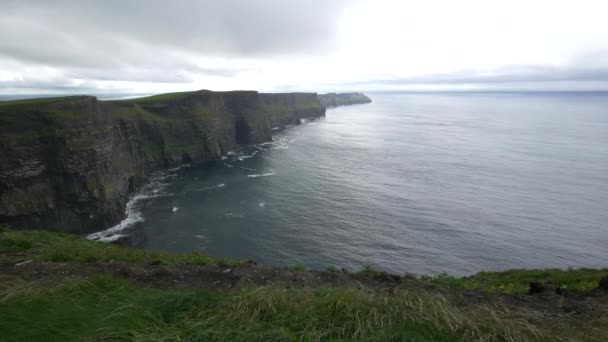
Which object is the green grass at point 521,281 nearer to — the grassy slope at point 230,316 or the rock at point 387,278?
the rock at point 387,278

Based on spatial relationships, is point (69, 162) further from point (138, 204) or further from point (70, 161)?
point (138, 204)

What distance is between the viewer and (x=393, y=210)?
Answer: 51.2m

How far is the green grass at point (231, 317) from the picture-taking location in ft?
24.3

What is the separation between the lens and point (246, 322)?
322 inches

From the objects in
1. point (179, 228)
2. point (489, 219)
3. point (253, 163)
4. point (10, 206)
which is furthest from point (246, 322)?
point (253, 163)

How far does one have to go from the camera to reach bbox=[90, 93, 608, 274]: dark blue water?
38.9 metres

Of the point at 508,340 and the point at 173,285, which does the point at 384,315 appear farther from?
the point at 173,285

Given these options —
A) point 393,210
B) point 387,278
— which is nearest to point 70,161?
point 393,210

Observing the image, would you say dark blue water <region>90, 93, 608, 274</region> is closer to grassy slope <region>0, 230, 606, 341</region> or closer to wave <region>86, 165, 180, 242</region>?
wave <region>86, 165, 180, 242</region>

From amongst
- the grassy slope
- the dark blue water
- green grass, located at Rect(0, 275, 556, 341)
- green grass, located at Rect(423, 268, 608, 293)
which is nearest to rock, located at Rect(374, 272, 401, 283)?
green grass, located at Rect(423, 268, 608, 293)

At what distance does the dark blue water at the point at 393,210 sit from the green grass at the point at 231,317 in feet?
88.4

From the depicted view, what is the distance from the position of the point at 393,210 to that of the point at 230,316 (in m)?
45.4

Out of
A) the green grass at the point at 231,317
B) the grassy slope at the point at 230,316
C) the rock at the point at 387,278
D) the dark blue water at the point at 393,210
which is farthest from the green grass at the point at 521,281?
the dark blue water at the point at 393,210

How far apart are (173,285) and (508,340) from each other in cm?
1055
